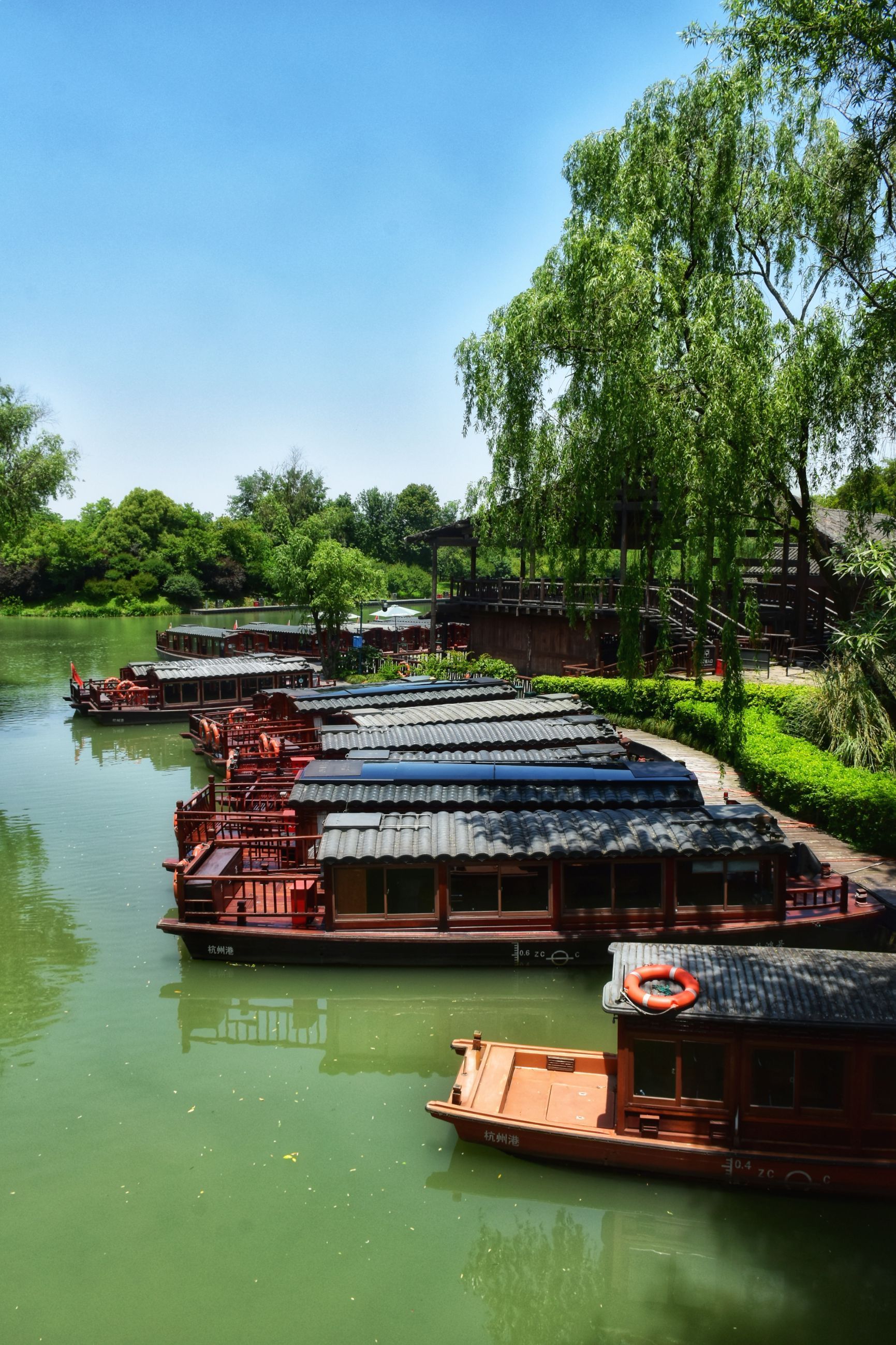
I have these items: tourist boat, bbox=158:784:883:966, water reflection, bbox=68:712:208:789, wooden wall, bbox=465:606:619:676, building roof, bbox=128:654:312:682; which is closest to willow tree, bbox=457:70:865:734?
tourist boat, bbox=158:784:883:966

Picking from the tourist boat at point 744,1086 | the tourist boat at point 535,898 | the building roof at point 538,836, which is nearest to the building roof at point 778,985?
the tourist boat at point 744,1086

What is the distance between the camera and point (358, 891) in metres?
15.4

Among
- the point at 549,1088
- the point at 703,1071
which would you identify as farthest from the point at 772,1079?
the point at 549,1088

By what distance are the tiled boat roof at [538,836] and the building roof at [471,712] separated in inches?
337

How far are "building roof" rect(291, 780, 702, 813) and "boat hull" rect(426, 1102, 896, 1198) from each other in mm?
6957

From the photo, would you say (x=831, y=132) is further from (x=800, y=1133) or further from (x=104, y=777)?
(x=104, y=777)

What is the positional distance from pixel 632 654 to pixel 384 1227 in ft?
43.5

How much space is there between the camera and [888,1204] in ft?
33.5

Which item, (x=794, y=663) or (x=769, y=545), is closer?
(x=769, y=545)

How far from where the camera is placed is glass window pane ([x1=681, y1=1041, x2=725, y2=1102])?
33.4 ft

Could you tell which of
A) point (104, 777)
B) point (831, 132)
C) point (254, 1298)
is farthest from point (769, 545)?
point (104, 777)

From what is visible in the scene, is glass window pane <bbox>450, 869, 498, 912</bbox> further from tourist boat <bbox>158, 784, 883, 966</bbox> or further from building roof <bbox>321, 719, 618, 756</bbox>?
building roof <bbox>321, 719, 618, 756</bbox>

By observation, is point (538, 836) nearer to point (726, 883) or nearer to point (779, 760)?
point (726, 883)

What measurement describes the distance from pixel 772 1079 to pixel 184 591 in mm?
88485
